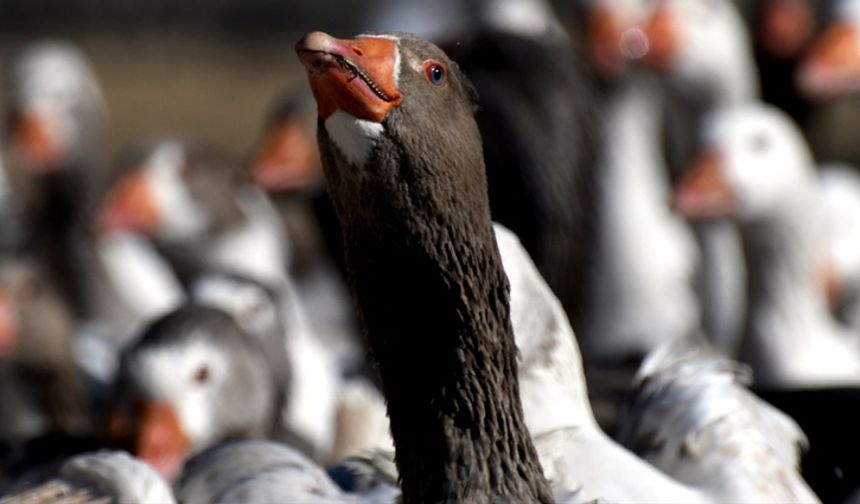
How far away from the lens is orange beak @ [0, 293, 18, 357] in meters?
6.29

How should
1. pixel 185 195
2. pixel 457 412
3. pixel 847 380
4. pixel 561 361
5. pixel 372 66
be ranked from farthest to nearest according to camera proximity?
pixel 185 195
pixel 847 380
pixel 561 361
pixel 457 412
pixel 372 66

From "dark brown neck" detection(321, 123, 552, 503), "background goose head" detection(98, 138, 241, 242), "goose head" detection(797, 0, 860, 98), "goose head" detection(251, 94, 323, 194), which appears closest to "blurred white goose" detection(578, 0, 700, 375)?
"goose head" detection(797, 0, 860, 98)

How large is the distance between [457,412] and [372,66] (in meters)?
0.59

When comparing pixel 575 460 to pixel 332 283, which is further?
pixel 332 283

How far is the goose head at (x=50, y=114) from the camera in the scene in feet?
27.5

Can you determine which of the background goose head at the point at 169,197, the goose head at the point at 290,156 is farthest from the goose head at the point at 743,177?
the background goose head at the point at 169,197

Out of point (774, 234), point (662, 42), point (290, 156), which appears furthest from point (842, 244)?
point (290, 156)

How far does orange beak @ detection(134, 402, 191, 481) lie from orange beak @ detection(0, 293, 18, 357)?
1.59 meters

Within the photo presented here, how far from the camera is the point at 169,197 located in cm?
749

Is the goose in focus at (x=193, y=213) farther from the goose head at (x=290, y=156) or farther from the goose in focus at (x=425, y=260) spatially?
the goose in focus at (x=425, y=260)

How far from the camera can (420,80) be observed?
2918 millimetres

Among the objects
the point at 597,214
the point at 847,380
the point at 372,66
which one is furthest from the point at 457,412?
the point at 597,214

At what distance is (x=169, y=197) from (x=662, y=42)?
213 cm

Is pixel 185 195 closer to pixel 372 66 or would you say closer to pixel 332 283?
pixel 332 283
